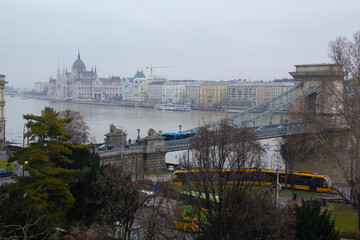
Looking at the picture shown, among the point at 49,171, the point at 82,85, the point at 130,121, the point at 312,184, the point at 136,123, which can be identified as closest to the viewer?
the point at 49,171

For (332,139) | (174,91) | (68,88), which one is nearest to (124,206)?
(332,139)

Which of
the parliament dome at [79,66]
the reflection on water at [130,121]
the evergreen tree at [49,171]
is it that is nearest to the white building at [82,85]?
the parliament dome at [79,66]

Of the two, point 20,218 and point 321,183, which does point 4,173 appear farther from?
point 321,183

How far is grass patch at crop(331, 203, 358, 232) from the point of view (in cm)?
1143

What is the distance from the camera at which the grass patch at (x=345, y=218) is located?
450 inches

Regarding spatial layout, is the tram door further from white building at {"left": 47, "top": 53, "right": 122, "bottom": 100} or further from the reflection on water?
white building at {"left": 47, "top": 53, "right": 122, "bottom": 100}

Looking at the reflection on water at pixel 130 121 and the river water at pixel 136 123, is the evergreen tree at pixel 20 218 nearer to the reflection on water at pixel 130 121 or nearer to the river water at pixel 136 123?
the river water at pixel 136 123

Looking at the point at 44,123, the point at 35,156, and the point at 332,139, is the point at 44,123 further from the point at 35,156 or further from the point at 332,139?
the point at 332,139

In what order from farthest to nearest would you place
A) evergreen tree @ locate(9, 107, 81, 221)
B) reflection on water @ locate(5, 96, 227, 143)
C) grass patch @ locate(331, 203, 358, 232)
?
1. reflection on water @ locate(5, 96, 227, 143)
2. grass patch @ locate(331, 203, 358, 232)
3. evergreen tree @ locate(9, 107, 81, 221)

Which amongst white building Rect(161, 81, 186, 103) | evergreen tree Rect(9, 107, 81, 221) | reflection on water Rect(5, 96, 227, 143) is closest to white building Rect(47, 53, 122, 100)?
white building Rect(161, 81, 186, 103)

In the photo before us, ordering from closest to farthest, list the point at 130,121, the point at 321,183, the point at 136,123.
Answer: the point at 321,183 < the point at 136,123 < the point at 130,121

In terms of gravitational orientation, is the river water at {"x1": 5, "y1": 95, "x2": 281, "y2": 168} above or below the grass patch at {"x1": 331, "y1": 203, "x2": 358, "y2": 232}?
above

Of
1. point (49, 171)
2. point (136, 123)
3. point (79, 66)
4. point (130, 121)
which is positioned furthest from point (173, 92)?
point (49, 171)

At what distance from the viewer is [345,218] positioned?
12469 millimetres
